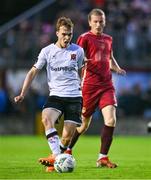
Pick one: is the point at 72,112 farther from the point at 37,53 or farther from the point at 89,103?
the point at 37,53

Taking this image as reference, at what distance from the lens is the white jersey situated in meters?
12.2

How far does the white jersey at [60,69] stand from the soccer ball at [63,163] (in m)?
1.10

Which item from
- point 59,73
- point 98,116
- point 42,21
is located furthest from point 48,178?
point 42,21

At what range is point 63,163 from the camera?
1156cm

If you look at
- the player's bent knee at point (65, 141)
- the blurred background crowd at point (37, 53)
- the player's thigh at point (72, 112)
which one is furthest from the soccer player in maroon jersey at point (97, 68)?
the blurred background crowd at point (37, 53)

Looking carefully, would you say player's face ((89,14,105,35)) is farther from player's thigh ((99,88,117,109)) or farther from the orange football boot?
the orange football boot

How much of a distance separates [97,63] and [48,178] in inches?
131

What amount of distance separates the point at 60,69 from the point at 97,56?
4.79 ft

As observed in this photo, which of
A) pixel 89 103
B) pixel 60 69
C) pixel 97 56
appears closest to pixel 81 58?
pixel 60 69

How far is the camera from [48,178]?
1076cm

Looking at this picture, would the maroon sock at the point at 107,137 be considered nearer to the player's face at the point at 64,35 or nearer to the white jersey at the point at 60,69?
the white jersey at the point at 60,69

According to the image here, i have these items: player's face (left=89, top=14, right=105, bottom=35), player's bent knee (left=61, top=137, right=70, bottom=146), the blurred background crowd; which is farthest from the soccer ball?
the blurred background crowd

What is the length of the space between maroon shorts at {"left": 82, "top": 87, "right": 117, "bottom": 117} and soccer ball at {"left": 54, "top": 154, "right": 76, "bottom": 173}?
1937 mm

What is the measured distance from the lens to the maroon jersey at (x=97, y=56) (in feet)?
44.5
